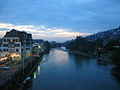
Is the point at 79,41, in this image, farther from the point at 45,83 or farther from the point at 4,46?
the point at 45,83

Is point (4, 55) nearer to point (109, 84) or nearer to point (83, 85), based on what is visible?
point (83, 85)

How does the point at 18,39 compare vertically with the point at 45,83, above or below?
above

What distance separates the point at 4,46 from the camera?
18562mm

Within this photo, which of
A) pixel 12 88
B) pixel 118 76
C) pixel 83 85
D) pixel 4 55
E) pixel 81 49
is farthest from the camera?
pixel 81 49

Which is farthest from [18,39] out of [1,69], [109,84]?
[109,84]

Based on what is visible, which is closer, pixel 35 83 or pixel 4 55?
pixel 35 83

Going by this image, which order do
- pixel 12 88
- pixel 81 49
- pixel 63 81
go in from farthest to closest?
pixel 81 49 → pixel 63 81 → pixel 12 88

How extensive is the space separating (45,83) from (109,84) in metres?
5.11

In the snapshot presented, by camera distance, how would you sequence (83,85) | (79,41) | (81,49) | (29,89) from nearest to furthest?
(29,89)
(83,85)
(81,49)
(79,41)

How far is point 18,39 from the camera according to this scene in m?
18.5

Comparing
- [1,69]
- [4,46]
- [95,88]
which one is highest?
[4,46]

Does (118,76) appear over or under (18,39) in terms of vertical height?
under

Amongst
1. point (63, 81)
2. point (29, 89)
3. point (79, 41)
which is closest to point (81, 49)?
point (79, 41)

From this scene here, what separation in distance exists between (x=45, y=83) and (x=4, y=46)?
9.68m
